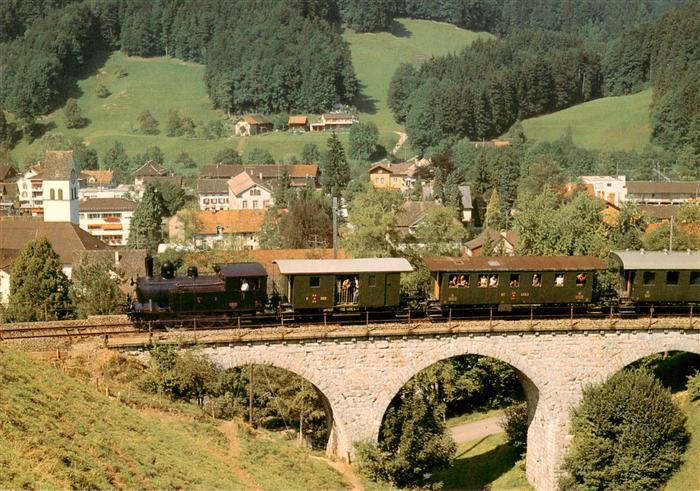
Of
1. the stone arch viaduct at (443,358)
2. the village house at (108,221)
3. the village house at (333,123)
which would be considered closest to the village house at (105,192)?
the village house at (108,221)

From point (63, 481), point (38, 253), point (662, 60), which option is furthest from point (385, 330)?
point (662, 60)

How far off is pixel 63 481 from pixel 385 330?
19.2 meters

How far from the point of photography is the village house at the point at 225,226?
331 ft

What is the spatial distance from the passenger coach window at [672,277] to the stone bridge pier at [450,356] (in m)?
2.72

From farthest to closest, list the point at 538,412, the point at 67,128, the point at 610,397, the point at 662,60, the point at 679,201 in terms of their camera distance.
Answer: the point at 67,128, the point at 662,60, the point at 679,201, the point at 538,412, the point at 610,397

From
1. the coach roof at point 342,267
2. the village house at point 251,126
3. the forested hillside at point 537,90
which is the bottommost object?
the coach roof at point 342,267

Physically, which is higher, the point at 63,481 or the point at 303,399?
the point at 63,481

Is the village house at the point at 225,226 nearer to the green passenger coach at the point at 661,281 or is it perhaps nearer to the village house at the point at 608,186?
the village house at the point at 608,186

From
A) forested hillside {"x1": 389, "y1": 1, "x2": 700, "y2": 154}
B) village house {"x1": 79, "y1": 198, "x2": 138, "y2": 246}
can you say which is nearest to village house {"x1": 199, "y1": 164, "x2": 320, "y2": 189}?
village house {"x1": 79, "y1": 198, "x2": 138, "y2": 246}

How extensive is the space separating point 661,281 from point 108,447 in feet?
96.8

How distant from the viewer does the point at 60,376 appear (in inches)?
1394

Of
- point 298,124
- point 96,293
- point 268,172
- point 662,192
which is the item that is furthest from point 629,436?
point 298,124

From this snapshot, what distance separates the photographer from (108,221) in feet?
397

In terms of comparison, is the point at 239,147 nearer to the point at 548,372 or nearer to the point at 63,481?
the point at 548,372
